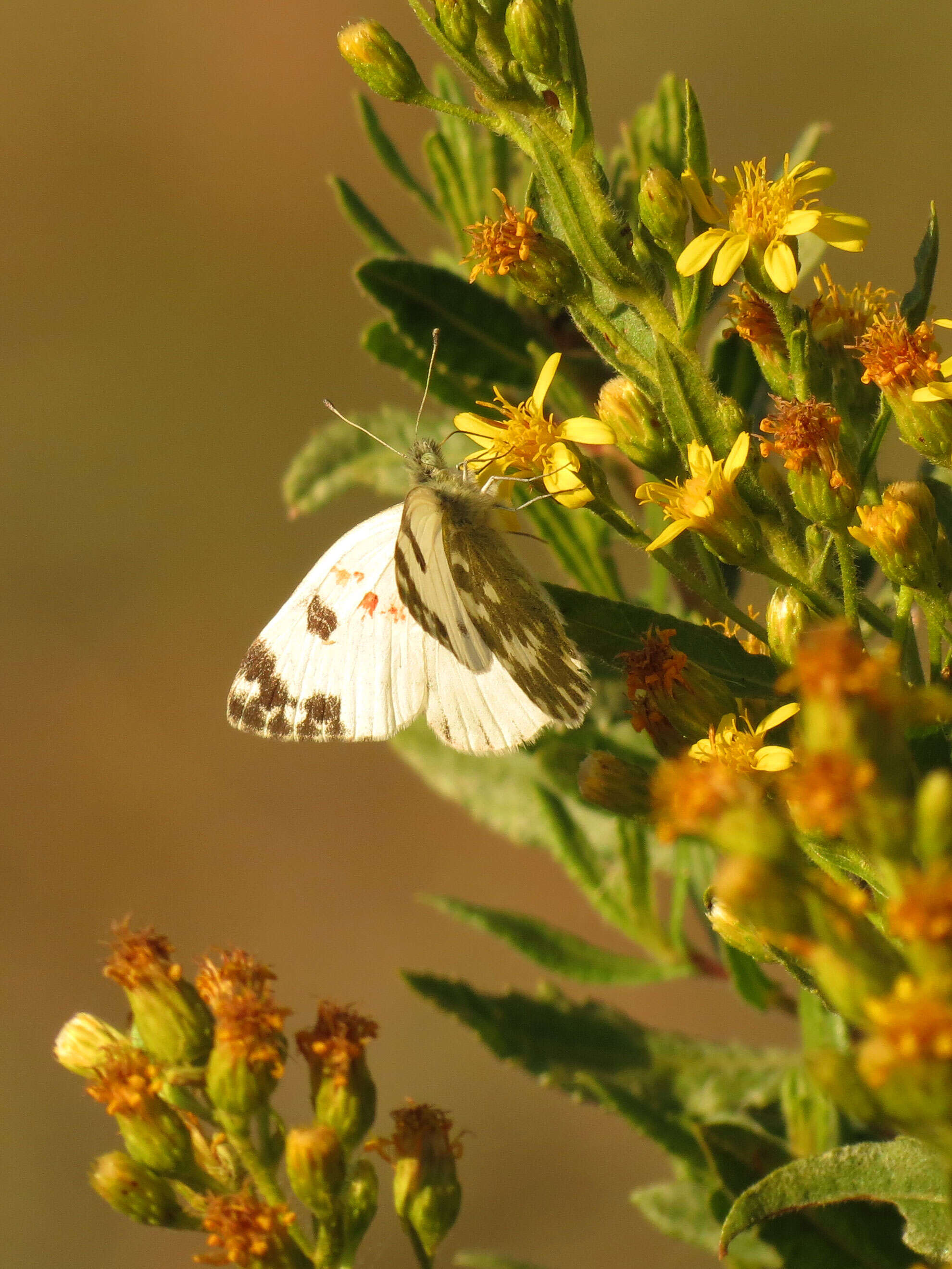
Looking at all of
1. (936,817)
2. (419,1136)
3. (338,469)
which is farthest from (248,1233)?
(338,469)

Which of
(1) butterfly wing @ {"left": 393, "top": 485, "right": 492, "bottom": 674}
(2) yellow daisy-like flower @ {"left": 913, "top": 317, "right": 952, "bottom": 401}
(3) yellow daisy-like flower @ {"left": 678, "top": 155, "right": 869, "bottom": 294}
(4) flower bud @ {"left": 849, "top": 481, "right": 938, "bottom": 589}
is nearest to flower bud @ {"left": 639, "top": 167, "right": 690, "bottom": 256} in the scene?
(3) yellow daisy-like flower @ {"left": 678, "top": 155, "right": 869, "bottom": 294}

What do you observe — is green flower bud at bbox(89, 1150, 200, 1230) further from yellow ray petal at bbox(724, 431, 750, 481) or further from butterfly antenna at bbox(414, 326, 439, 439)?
butterfly antenna at bbox(414, 326, 439, 439)

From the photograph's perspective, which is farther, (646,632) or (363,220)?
(363,220)

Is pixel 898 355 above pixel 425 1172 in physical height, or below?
above

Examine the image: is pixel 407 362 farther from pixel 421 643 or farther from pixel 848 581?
pixel 848 581

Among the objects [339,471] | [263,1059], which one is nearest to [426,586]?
[339,471]

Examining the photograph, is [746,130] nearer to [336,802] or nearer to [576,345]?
[336,802]

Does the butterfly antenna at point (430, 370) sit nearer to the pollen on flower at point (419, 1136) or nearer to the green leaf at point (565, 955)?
the green leaf at point (565, 955)
